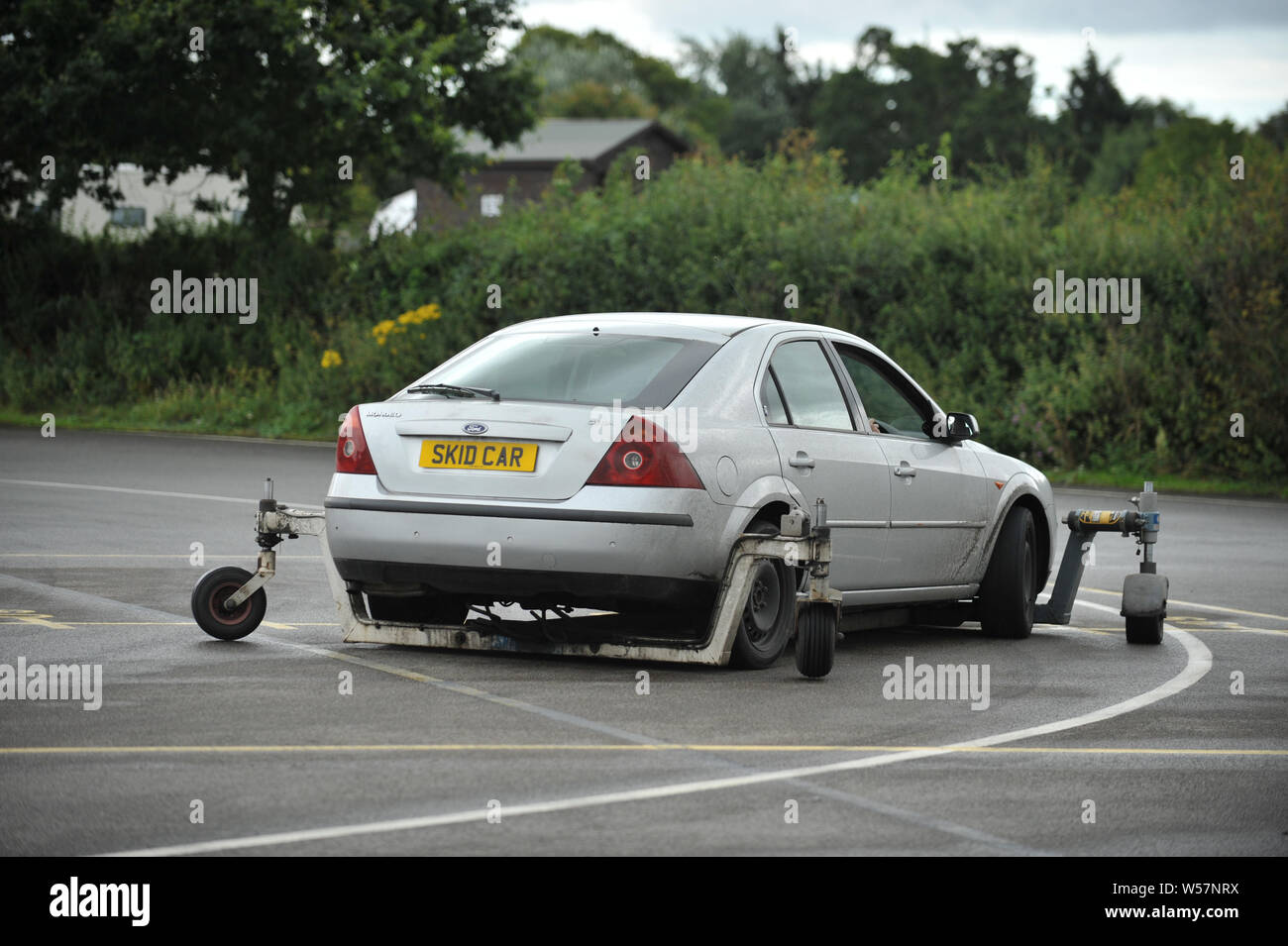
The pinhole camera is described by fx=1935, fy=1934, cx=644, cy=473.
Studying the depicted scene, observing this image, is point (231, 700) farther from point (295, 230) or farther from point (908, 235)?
point (295, 230)

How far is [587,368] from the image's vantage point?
9328 millimetres

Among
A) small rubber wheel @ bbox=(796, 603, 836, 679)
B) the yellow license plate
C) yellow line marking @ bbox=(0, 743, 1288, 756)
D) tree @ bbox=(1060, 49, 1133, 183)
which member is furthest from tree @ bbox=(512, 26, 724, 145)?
yellow line marking @ bbox=(0, 743, 1288, 756)

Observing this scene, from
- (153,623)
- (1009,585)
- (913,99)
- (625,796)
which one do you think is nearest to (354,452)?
(153,623)

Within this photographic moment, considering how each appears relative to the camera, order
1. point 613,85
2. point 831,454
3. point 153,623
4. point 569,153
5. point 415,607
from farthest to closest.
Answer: point 613,85 < point 569,153 < point 153,623 < point 415,607 < point 831,454

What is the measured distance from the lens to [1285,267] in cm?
2500

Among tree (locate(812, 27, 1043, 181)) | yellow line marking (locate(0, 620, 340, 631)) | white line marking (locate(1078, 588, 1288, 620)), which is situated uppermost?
tree (locate(812, 27, 1043, 181))

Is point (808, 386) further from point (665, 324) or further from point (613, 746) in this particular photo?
point (613, 746)

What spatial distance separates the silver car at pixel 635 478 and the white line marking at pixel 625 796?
171cm

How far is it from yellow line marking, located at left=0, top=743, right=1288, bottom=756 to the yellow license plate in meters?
2.03

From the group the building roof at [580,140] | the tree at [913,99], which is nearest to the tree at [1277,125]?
the tree at [913,99]

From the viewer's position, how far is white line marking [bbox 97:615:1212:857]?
5.34 meters

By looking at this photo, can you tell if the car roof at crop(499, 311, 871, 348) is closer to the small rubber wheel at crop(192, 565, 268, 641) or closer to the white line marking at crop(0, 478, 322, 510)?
the small rubber wheel at crop(192, 565, 268, 641)

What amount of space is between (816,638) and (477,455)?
5.76 feet

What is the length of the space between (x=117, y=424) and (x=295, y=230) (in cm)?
644
